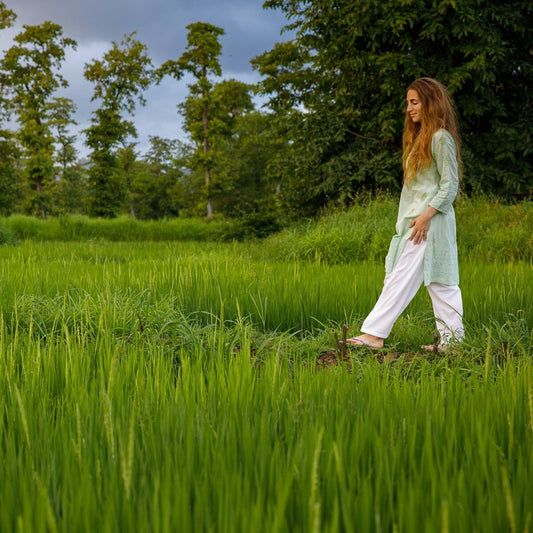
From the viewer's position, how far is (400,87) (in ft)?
39.6

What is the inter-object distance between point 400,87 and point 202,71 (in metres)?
18.5

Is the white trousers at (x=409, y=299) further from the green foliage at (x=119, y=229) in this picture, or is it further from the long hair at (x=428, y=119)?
the green foliage at (x=119, y=229)

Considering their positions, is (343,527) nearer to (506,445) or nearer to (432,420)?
(432,420)

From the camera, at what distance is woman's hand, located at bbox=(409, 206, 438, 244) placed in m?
3.49

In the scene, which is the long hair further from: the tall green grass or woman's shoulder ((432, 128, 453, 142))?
the tall green grass

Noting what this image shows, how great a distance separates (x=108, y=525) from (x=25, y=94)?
103ft

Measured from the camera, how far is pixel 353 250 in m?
8.66

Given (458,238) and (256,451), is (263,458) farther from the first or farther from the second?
(458,238)

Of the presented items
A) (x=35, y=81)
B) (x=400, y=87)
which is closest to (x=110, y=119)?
(x=35, y=81)

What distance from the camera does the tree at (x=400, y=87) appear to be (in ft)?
36.7

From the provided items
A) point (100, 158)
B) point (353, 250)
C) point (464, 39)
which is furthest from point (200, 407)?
point (100, 158)

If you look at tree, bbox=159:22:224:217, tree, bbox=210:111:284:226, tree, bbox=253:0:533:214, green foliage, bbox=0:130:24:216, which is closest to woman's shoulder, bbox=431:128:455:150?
tree, bbox=253:0:533:214

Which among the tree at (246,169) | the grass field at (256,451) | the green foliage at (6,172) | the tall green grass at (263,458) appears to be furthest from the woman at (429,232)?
the tree at (246,169)

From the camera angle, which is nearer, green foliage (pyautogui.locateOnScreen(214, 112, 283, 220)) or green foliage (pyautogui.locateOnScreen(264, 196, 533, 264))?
green foliage (pyautogui.locateOnScreen(264, 196, 533, 264))
